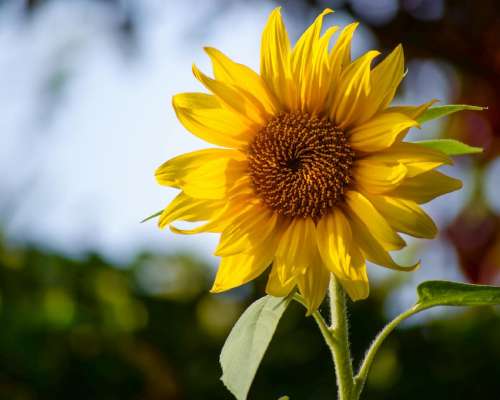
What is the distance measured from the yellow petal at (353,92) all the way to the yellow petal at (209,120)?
119 millimetres

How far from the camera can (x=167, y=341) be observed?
110 inches

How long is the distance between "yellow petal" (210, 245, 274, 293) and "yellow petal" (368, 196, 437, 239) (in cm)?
16

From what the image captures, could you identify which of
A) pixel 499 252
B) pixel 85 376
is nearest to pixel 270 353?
pixel 85 376

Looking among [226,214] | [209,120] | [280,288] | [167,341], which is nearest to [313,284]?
[280,288]

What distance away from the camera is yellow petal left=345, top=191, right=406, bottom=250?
3.21ft

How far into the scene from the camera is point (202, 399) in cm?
267

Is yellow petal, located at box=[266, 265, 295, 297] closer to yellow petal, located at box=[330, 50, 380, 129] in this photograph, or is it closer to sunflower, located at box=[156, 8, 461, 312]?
sunflower, located at box=[156, 8, 461, 312]

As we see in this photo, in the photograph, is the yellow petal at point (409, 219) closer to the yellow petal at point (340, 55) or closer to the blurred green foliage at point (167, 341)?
the yellow petal at point (340, 55)

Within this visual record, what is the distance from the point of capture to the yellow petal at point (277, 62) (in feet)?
3.47

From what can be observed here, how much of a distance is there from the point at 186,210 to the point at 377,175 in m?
0.24

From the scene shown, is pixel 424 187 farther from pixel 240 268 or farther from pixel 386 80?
pixel 240 268

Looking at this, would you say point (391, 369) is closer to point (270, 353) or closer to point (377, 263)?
point (270, 353)

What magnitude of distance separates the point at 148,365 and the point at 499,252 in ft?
6.76

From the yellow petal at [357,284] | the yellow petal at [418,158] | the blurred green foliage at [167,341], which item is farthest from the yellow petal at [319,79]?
the blurred green foliage at [167,341]
